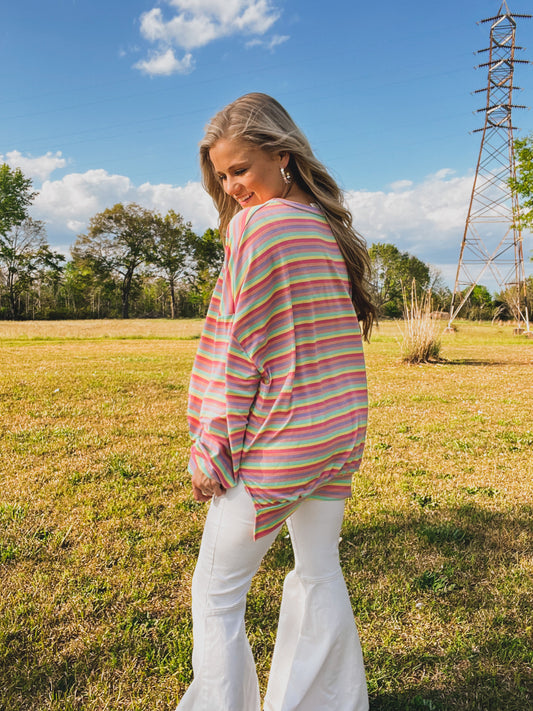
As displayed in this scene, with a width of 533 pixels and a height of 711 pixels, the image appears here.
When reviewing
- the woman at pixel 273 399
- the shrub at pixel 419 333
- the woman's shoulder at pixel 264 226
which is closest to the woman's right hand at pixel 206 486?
the woman at pixel 273 399

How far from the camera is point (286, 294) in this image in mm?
1353

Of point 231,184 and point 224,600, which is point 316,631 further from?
point 231,184

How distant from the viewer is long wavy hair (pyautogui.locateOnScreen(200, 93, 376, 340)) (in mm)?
1476

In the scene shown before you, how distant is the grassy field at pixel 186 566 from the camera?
2262 millimetres

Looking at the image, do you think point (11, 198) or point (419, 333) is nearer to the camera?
point (419, 333)

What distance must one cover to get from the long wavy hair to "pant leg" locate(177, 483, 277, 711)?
2.52ft

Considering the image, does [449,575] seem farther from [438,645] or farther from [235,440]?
[235,440]

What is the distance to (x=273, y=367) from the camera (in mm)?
1352

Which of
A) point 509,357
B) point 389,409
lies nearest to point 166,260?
point 509,357

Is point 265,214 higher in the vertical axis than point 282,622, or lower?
higher

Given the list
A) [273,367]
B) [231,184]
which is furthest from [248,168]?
[273,367]

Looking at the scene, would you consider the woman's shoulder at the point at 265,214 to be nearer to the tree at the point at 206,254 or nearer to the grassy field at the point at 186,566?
the grassy field at the point at 186,566

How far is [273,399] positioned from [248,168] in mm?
689

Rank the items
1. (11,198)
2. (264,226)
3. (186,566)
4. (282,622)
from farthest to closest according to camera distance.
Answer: (11,198) → (186,566) → (282,622) → (264,226)
